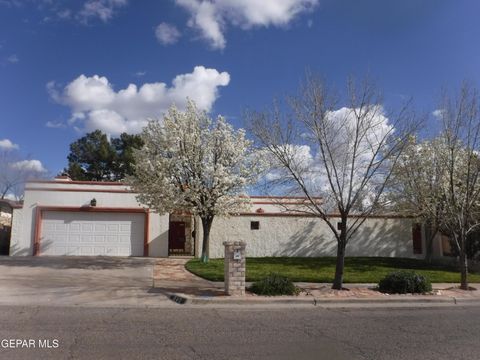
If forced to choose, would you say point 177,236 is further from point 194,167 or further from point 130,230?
point 194,167

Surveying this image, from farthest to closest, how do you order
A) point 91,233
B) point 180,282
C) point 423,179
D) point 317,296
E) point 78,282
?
point 91,233 < point 423,179 < point 180,282 < point 78,282 < point 317,296

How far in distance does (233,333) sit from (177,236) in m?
19.3

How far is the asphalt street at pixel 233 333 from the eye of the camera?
22.2 ft

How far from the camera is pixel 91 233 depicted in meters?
23.4

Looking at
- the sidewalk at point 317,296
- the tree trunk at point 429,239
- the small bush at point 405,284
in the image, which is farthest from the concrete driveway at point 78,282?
the tree trunk at point 429,239

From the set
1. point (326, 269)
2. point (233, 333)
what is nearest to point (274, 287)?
point (233, 333)

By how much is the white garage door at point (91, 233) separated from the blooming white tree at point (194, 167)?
431 centimetres

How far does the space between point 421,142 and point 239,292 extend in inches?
425

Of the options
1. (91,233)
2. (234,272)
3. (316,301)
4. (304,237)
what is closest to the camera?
(316,301)

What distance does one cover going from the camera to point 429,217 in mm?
21188

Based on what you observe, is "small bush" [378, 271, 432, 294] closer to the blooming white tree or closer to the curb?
the curb

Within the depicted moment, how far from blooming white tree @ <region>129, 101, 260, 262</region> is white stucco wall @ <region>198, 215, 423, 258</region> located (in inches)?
125

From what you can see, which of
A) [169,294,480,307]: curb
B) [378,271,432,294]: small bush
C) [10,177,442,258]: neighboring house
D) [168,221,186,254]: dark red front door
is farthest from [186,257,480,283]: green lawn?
[168,221,186,254]: dark red front door

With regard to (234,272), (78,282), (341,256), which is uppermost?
(341,256)
